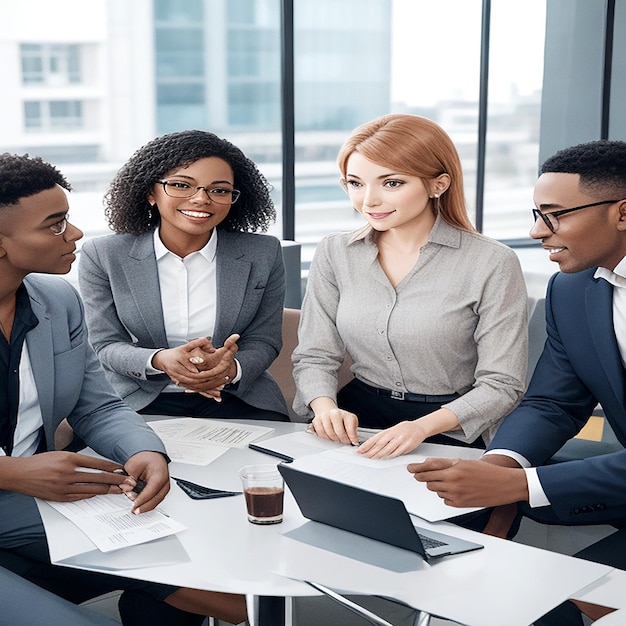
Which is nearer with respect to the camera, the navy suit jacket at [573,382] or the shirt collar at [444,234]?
the navy suit jacket at [573,382]

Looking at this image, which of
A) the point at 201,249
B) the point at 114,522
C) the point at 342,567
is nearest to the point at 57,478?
the point at 114,522

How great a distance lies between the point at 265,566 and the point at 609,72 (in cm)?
619

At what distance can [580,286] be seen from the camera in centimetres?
206

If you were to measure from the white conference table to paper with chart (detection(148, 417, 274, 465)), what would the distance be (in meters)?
0.34

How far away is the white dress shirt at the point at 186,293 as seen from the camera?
2578mm

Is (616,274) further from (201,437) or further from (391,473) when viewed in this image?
(201,437)

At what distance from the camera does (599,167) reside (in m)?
1.96

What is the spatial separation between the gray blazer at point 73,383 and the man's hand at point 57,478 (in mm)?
142

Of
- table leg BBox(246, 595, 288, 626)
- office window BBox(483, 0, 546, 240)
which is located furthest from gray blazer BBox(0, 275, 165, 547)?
office window BBox(483, 0, 546, 240)

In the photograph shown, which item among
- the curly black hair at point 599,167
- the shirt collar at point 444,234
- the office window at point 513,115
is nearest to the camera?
the curly black hair at point 599,167

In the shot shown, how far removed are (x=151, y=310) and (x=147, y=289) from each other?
61 mm

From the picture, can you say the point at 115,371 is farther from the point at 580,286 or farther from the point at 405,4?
the point at 405,4

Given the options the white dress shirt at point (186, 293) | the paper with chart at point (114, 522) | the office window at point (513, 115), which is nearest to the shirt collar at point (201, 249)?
the white dress shirt at point (186, 293)

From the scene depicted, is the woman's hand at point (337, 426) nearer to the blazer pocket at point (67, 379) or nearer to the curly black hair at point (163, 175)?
the blazer pocket at point (67, 379)
